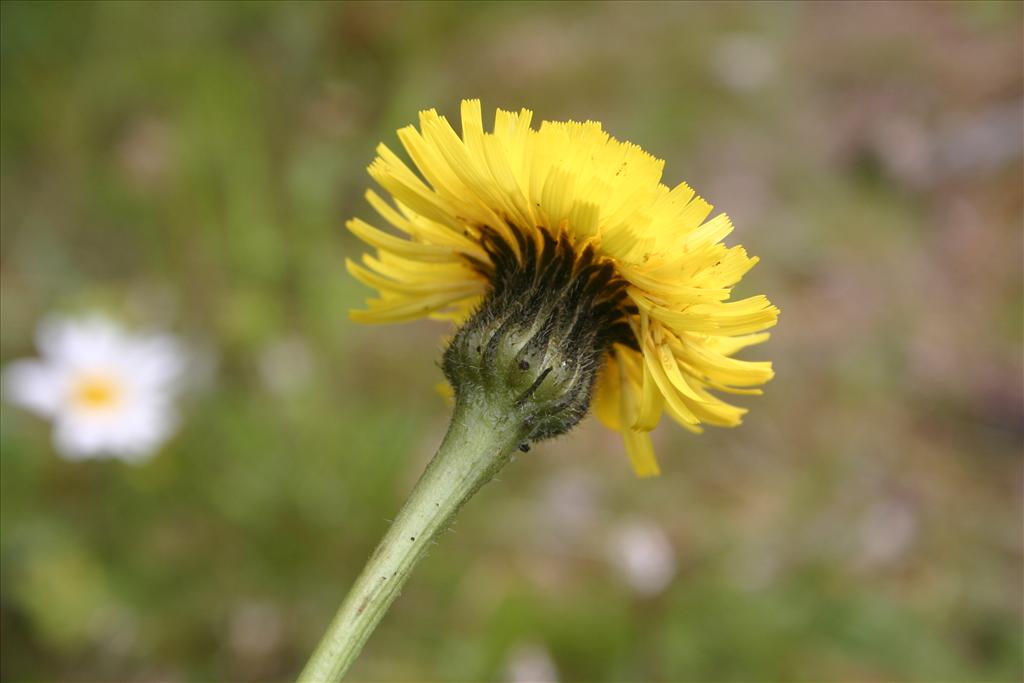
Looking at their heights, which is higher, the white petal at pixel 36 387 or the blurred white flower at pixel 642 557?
the white petal at pixel 36 387

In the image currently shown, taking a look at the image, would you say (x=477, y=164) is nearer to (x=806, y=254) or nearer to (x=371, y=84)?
(x=371, y=84)

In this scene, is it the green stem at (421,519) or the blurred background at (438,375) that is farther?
the blurred background at (438,375)

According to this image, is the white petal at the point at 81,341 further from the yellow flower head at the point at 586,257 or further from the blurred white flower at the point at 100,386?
the yellow flower head at the point at 586,257

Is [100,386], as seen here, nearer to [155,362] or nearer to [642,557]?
[155,362]

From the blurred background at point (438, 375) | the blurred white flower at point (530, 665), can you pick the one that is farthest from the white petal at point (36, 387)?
the blurred white flower at point (530, 665)

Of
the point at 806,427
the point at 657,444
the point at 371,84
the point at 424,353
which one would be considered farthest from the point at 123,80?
the point at 806,427
